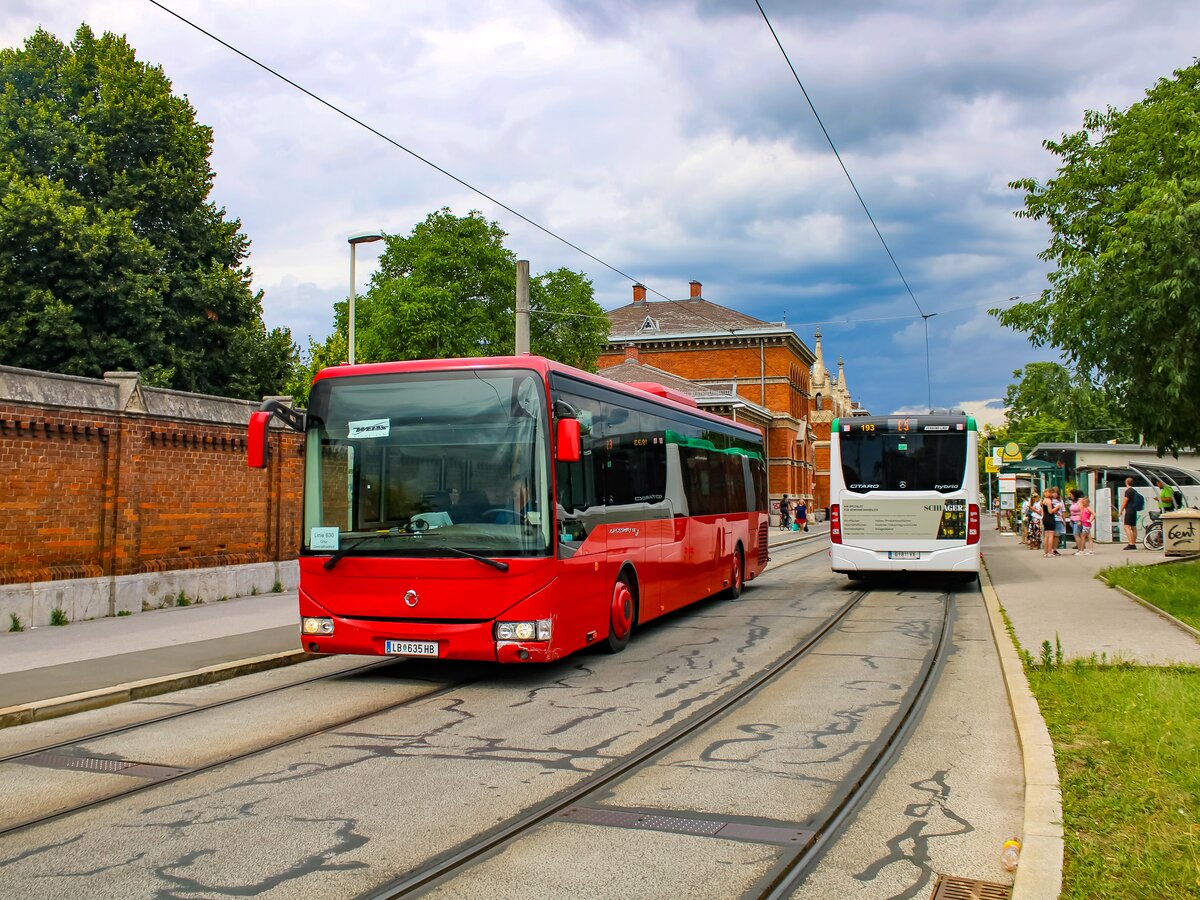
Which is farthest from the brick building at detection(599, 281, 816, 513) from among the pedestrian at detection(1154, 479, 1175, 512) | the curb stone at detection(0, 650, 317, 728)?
the curb stone at detection(0, 650, 317, 728)

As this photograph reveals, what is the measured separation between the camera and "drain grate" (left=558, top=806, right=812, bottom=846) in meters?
5.12

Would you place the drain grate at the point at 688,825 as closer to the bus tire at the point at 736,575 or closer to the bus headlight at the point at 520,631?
the bus headlight at the point at 520,631

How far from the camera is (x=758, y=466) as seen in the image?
64.9 feet

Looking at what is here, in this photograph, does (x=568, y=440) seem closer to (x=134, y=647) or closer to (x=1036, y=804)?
(x=1036, y=804)

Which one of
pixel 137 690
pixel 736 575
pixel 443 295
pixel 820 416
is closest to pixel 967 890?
pixel 137 690

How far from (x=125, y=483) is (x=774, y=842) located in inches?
480

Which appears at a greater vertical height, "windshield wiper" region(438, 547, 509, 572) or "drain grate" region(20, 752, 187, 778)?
"windshield wiper" region(438, 547, 509, 572)

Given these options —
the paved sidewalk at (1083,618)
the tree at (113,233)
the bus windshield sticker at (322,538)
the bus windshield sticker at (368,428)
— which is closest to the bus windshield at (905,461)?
the paved sidewalk at (1083,618)

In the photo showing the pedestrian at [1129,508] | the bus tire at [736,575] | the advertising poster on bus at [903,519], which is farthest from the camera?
the pedestrian at [1129,508]

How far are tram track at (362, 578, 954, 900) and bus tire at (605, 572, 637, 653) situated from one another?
1.87 m

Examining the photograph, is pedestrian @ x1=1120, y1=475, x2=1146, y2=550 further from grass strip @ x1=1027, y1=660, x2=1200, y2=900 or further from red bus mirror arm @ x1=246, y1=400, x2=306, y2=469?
red bus mirror arm @ x1=246, y1=400, x2=306, y2=469

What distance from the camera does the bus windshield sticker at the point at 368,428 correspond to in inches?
374

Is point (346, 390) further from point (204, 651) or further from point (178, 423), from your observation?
point (178, 423)

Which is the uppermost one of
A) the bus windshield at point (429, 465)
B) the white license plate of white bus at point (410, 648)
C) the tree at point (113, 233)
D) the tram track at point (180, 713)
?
the tree at point (113, 233)
